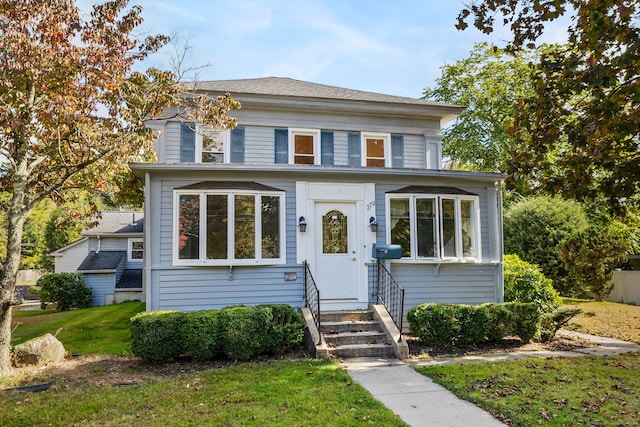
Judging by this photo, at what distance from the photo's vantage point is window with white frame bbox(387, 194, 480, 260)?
952cm

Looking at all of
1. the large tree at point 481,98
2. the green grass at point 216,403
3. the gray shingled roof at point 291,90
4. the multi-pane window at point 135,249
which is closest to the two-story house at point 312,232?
the green grass at point 216,403

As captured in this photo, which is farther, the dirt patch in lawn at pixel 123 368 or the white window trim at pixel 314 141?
the white window trim at pixel 314 141

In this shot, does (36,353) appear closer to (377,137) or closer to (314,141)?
(314,141)

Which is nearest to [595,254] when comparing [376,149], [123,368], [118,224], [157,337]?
[376,149]

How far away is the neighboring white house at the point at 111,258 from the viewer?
19.2m

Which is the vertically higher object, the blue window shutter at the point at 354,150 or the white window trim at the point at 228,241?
the blue window shutter at the point at 354,150

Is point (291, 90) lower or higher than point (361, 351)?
higher

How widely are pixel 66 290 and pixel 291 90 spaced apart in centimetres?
1270

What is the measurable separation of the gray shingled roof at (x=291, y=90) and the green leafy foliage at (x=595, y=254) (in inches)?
258

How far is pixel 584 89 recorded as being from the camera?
701 cm

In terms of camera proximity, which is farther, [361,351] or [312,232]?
[312,232]

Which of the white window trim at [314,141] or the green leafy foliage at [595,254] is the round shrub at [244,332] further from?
the green leafy foliage at [595,254]

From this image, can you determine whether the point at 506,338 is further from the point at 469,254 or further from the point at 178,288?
the point at 178,288

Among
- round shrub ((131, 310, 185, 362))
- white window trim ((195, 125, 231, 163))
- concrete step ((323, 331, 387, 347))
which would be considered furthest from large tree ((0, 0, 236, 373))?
concrete step ((323, 331, 387, 347))
